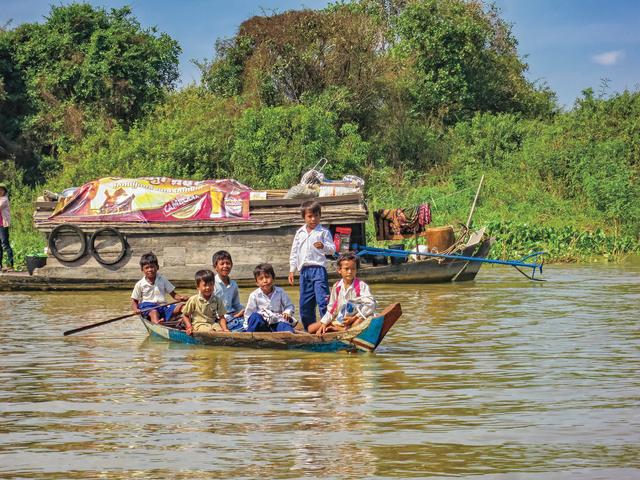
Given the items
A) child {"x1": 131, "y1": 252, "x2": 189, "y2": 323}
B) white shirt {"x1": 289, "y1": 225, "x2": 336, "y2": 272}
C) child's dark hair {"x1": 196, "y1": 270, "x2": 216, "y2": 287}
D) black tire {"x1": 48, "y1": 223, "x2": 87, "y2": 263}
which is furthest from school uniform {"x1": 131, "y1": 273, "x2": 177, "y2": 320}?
black tire {"x1": 48, "y1": 223, "x2": 87, "y2": 263}

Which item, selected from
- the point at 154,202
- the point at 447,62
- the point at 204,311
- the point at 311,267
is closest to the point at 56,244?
the point at 154,202

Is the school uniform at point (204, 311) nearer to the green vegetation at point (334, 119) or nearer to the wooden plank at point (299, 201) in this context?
the wooden plank at point (299, 201)

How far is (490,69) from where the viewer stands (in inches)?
1224

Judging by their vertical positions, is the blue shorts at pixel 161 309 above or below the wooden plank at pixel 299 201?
below

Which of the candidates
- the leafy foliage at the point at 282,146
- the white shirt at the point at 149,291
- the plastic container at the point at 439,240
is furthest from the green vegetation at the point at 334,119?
the white shirt at the point at 149,291

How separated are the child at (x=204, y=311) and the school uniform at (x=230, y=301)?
0.05m

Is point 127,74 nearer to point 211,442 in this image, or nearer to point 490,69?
point 490,69

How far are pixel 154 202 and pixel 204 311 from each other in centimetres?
661

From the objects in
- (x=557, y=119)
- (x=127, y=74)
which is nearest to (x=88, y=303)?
(x=127, y=74)

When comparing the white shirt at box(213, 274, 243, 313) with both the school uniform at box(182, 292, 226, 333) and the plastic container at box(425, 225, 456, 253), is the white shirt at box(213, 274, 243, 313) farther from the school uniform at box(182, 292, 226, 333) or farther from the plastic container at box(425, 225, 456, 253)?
the plastic container at box(425, 225, 456, 253)

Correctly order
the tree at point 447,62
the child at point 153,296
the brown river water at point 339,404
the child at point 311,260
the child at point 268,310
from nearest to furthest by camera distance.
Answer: the brown river water at point 339,404 → the child at point 268,310 → the child at point 311,260 → the child at point 153,296 → the tree at point 447,62

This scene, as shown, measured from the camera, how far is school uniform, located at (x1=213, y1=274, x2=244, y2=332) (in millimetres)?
10938

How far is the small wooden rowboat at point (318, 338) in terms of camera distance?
9.57m

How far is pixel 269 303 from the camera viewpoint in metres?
10.5
